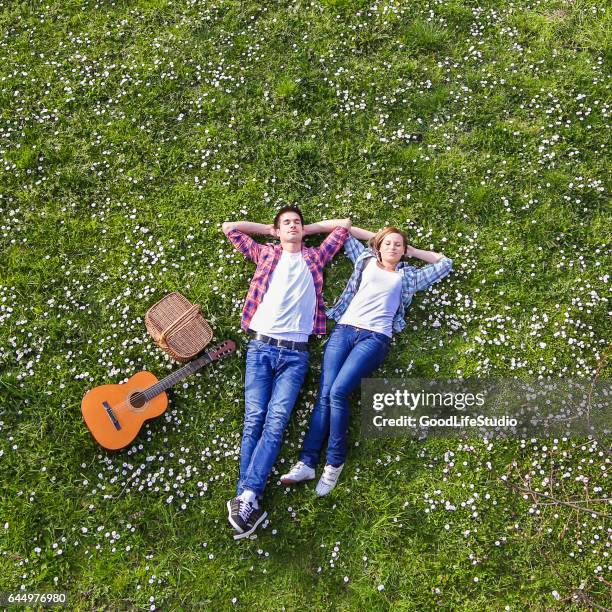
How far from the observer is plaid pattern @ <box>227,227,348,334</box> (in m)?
7.26

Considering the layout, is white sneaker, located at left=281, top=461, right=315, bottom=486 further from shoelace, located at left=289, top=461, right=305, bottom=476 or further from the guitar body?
the guitar body

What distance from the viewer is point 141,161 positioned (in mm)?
8344

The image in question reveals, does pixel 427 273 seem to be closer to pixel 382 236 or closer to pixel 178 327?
pixel 382 236

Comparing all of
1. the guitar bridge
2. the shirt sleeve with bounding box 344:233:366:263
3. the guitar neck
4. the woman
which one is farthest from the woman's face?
the guitar bridge

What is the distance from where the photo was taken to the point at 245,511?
632 centimetres

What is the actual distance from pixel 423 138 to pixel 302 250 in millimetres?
2703

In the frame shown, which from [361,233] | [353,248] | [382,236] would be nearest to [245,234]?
[353,248]

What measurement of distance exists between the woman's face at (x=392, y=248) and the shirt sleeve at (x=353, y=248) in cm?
44

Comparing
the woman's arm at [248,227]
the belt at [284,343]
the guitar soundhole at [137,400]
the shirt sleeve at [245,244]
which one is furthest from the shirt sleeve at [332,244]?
the guitar soundhole at [137,400]

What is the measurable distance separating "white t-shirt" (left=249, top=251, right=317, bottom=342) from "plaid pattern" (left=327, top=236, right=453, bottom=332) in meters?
0.37

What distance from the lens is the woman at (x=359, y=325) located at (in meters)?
6.67

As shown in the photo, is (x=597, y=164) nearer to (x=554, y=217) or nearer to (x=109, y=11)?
(x=554, y=217)

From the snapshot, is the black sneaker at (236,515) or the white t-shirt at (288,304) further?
the white t-shirt at (288,304)

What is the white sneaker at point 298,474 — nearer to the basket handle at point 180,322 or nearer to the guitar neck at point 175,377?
the guitar neck at point 175,377
